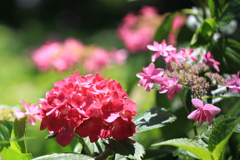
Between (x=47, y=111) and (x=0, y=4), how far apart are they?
8608mm

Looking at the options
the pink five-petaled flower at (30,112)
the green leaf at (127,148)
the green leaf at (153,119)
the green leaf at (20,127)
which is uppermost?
the pink five-petaled flower at (30,112)

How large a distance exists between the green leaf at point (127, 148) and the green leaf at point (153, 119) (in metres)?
0.05


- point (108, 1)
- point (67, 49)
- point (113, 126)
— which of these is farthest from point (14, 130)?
point (108, 1)

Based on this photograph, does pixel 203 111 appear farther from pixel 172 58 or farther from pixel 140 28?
pixel 140 28

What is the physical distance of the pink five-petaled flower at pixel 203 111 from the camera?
59 centimetres

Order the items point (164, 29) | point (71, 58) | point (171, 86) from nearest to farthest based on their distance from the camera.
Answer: point (171, 86), point (164, 29), point (71, 58)

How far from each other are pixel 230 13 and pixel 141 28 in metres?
1.31

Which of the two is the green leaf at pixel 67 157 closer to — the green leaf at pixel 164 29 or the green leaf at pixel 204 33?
the green leaf at pixel 204 33

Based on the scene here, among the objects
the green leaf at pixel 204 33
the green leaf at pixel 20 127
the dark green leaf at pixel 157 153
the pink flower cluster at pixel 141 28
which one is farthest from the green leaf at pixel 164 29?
the pink flower cluster at pixel 141 28

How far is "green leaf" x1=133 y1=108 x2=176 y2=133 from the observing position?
2.16 feet

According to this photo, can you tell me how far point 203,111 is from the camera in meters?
0.60

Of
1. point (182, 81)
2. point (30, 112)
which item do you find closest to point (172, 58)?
point (182, 81)

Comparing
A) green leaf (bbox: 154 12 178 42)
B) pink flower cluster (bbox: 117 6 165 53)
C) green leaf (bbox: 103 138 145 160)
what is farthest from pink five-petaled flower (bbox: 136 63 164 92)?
pink flower cluster (bbox: 117 6 165 53)

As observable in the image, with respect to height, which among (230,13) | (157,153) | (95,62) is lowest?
(95,62)
